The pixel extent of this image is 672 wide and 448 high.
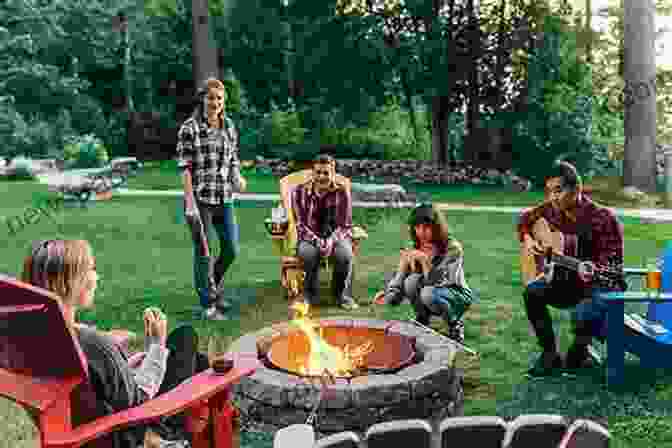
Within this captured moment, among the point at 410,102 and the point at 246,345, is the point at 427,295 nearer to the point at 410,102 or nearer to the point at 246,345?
the point at 246,345

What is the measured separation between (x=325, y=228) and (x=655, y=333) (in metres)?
2.84

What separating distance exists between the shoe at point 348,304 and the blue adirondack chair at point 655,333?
7.68 feet

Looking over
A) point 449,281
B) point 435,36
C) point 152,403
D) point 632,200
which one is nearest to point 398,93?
point 435,36

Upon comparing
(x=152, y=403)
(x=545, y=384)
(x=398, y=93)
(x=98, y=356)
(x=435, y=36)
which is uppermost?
(x=435, y=36)

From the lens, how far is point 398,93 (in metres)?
16.6

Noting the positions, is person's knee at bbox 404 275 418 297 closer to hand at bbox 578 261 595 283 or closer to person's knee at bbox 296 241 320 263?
hand at bbox 578 261 595 283

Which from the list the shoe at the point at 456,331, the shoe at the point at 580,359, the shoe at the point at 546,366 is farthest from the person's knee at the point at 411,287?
the shoe at the point at 580,359

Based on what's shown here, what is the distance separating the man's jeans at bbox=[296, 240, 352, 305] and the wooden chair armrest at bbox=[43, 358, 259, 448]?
311 cm

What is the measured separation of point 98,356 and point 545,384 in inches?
Result: 116

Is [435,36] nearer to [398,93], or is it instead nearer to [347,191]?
[398,93]

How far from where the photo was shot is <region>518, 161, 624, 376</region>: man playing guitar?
4539 millimetres

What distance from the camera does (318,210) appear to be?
6.31 m

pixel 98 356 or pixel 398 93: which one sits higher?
pixel 398 93

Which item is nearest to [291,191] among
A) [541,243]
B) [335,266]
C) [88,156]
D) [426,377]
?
[335,266]
